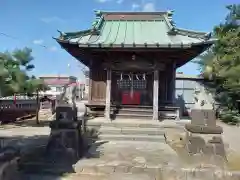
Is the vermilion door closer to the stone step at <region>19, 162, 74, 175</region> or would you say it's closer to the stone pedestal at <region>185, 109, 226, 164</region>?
the stone pedestal at <region>185, 109, 226, 164</region>

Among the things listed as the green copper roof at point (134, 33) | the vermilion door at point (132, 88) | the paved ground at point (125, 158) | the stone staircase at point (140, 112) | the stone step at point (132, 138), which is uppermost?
the green copper roof at point (134, 33)

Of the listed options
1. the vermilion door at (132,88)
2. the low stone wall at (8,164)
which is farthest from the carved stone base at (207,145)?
the vermilion door at (132,88)

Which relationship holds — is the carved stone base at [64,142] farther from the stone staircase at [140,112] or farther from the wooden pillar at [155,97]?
the stone staircase at [140,112]

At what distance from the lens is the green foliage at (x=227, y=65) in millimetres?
16444

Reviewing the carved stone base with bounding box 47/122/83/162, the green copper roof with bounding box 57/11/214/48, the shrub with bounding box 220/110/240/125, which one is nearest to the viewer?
the carved stone base with bounding box 47/122/83/162

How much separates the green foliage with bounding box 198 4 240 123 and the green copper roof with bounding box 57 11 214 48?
464 centimetres

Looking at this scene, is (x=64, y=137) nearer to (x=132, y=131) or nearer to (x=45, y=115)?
(x=132, y=131)

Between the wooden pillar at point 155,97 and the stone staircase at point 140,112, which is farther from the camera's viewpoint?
the stone staircase at point 140,112

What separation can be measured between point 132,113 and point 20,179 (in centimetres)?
832

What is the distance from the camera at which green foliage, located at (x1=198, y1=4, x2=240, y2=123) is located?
647 inches

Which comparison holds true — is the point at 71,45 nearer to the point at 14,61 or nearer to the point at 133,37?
the point at 133,37

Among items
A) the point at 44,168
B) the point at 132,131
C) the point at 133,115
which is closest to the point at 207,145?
the point at 132,131

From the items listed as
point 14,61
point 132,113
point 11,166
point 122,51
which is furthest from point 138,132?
point 14,61

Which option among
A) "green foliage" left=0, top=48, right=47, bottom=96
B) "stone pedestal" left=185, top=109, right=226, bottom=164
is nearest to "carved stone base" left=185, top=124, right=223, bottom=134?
"stone pedestal" left=185, top=109, right=226, bottom=164
